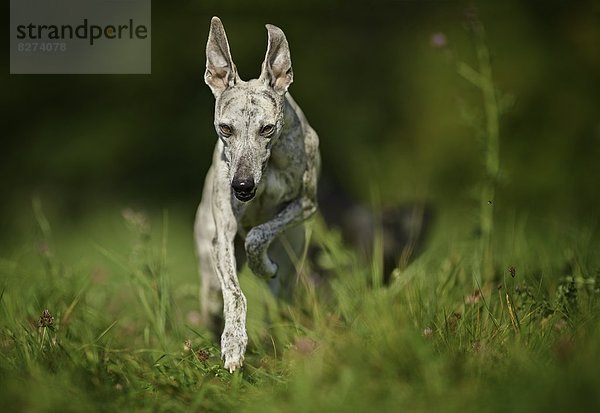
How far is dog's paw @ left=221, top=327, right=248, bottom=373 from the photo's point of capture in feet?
14.8

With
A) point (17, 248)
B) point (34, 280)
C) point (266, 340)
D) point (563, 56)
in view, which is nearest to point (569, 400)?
point (266, 340)

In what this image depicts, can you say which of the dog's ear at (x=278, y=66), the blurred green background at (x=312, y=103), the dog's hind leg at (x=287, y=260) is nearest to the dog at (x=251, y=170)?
the dog's ear at (x=278, y=66)

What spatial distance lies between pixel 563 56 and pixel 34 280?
7418mm

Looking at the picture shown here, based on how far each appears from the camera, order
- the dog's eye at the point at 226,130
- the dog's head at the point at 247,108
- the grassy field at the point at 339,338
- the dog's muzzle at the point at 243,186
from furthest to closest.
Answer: the dog's eye at the point at 226,130 < the dog's head at the point at 247,108 < the dog's muzzle at the point at 243,186 < the grassy field at the point at 339,338

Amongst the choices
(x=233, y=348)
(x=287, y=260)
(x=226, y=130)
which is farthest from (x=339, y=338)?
(x=287, y=260)

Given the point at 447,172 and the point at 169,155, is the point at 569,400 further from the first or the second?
the point at 169,155

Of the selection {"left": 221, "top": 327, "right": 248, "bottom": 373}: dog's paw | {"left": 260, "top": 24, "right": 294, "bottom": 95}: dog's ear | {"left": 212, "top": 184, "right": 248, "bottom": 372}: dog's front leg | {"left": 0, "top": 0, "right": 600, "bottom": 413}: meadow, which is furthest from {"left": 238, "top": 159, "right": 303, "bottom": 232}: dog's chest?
{"left": 221, "top": 327, "right": 248, "bottom": 373}: dog's paw

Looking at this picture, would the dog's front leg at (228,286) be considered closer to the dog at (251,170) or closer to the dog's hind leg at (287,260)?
the dog at (251,170)

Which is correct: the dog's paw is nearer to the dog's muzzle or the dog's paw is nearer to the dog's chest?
the dog's muzzle

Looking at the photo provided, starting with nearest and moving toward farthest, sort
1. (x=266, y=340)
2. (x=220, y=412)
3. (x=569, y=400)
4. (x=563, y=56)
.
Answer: (x=569, y=400) → (x=220, y=412) → (x=266, y=340) → (x=563, y=56)

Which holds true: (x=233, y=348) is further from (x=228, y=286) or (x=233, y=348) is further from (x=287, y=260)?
(x=287, y=260)

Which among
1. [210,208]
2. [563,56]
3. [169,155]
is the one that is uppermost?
[563,56]

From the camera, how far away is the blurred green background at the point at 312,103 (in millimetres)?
11391

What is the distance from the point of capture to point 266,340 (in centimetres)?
566
